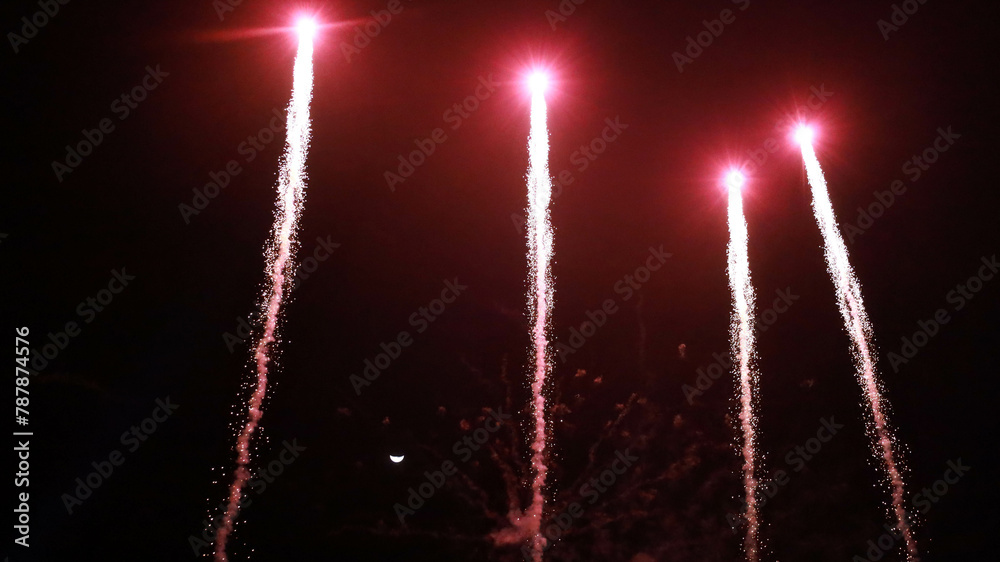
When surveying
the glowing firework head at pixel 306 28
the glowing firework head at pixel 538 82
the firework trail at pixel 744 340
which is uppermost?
the glowing firework head at pixel 306 28

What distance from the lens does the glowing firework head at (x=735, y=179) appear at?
3.32 m

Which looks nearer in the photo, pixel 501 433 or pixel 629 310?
pixel 501 433

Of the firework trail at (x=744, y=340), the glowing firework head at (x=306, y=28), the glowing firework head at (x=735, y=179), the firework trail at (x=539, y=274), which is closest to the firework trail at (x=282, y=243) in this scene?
the glowing firework head at (x=306, y=28)

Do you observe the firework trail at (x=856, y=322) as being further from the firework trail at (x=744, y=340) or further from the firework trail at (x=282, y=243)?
the firework trail at (x=282, y=243)

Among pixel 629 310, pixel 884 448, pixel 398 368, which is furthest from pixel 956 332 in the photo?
pixel 398 368

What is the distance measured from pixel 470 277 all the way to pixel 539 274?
357mm

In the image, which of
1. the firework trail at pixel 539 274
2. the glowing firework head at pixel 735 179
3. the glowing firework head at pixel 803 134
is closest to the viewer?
the firework trail at pixel 539 274

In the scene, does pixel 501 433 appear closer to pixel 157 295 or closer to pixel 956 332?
pixel 157 295

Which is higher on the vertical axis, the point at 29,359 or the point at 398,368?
the point at 29,359

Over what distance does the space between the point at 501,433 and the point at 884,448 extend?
1.92 metres

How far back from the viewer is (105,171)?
8.48 feet

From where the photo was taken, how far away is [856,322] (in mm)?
3049

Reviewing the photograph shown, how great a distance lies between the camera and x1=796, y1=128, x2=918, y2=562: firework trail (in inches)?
105

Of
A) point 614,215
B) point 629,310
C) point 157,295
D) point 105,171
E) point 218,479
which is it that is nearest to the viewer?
point 218,479
